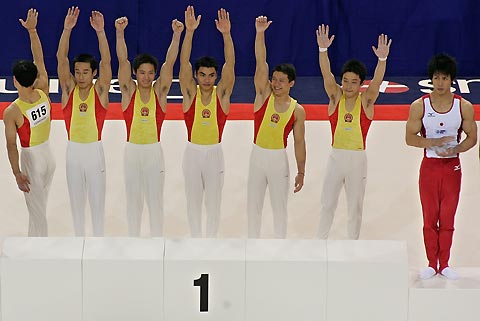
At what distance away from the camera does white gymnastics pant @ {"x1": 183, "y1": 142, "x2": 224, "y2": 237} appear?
8.76 metres

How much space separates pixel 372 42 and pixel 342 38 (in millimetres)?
433

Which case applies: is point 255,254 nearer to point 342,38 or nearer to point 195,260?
point 195,260

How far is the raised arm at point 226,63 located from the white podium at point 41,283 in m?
2.02

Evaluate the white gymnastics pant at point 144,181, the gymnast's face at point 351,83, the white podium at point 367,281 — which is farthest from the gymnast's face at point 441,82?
the white gymnastics pant at point 144,181

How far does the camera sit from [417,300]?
7.54m

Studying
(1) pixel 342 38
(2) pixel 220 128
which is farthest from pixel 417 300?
(1) pixel 342 38

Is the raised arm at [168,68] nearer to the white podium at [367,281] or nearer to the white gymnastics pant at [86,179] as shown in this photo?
the white gymnastics pant at [86,179]

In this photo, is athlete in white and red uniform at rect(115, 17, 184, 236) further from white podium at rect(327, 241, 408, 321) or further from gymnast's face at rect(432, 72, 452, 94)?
gymnast's face at rect(432, 72, 452, 94)

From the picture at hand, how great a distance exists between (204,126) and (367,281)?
210cm

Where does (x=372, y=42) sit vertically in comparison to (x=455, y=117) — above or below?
above

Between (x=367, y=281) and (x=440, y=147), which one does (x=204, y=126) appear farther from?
(x=367, y=281)

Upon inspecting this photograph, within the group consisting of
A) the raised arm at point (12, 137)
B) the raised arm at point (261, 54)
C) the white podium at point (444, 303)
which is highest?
the raised arm at point (261, 54)

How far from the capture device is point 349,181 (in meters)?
8.70

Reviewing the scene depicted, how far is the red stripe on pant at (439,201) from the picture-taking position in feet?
26.6
